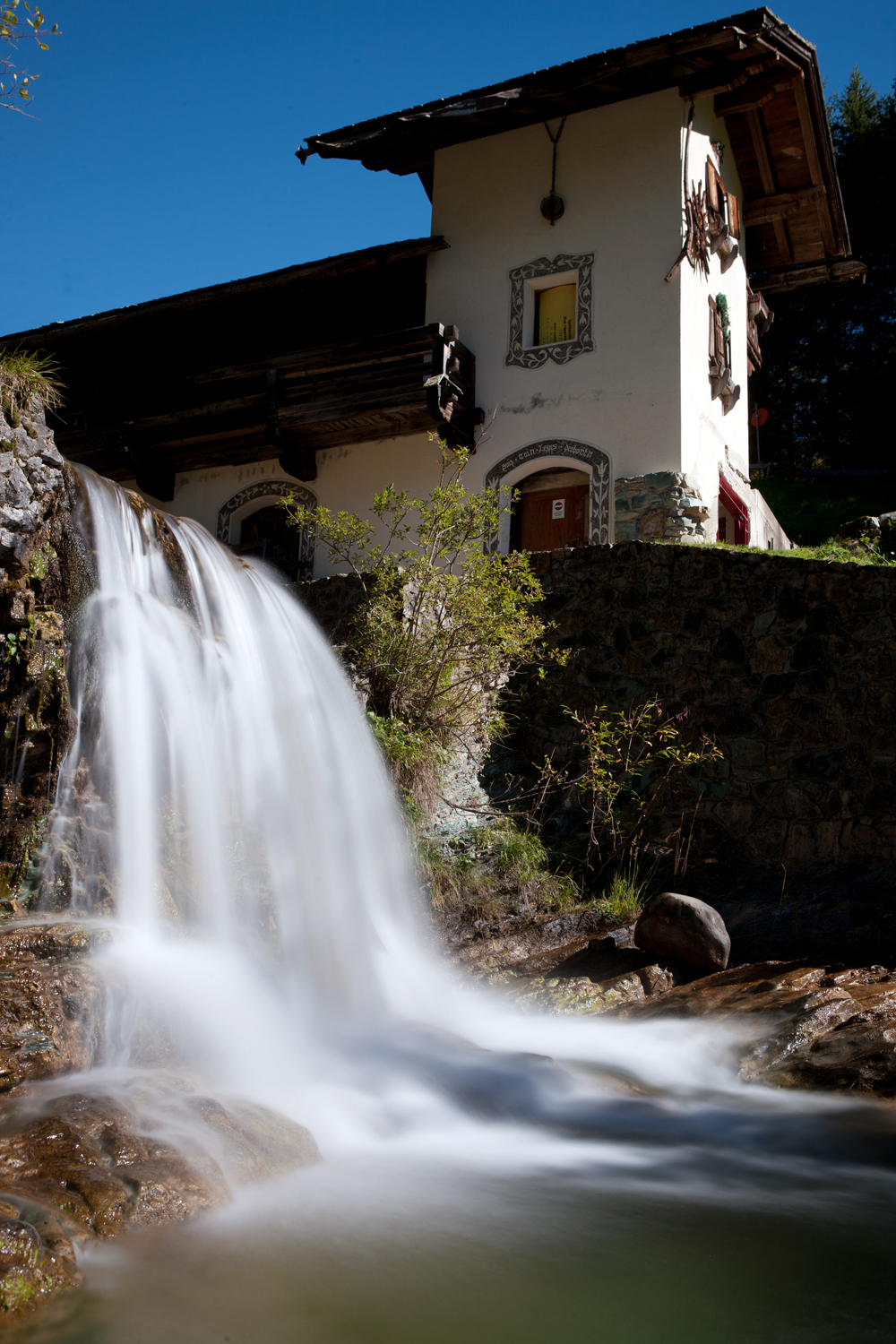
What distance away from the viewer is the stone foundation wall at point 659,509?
39.6ft

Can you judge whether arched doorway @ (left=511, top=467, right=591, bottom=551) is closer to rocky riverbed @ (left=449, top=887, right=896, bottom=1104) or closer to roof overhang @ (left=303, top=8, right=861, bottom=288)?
roof overhang @ (left=303, top=8, right=861, bottom=288)

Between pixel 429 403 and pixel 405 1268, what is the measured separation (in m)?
11.1

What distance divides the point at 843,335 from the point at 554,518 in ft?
74.4

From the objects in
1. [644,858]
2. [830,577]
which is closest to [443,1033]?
[644,858]

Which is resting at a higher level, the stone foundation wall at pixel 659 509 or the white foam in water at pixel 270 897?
the stone foundation wall at pixel 659 509

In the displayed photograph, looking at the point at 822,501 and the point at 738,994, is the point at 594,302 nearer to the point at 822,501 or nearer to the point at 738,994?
the point at 738,994

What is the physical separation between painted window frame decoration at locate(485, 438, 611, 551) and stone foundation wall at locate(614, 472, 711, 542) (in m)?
0.18

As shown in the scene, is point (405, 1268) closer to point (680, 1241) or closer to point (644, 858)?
point (680, 1241)

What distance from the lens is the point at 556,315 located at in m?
13.6

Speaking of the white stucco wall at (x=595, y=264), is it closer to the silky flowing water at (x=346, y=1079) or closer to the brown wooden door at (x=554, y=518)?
the brown wooden door at (x=554, y=518)

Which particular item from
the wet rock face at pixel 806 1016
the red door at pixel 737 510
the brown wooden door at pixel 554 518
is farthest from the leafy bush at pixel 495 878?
the red door at pixel 737 510

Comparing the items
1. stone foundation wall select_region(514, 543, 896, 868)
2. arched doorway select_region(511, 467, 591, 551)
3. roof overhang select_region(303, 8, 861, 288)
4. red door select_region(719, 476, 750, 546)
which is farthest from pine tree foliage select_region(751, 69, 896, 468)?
stone foundation wall select_region(514, 543, 896, 868)

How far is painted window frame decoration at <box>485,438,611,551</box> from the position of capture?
1255 centimetres

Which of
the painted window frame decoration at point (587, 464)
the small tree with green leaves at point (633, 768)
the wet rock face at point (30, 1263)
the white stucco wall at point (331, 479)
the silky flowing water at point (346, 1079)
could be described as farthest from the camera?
the white stucco wall at point (331, 479)
